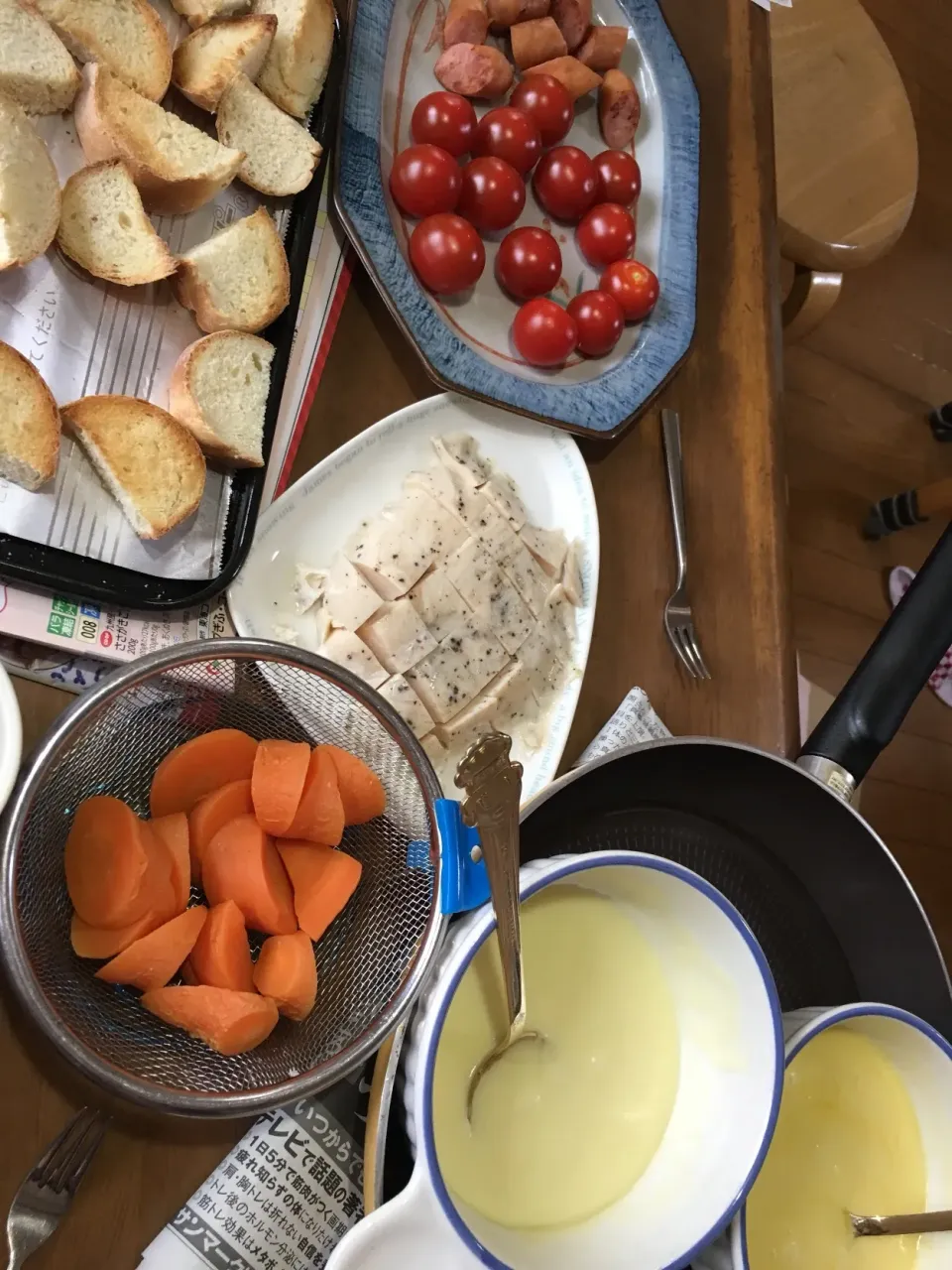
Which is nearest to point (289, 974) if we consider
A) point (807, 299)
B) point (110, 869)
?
point (110, 869)

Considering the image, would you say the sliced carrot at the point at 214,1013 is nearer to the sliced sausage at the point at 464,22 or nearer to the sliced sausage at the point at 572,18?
the sliced sausage at the point at 464,22

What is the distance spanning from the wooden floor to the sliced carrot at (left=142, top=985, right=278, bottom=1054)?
167cm

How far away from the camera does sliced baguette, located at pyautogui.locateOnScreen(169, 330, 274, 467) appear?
2.66 ft

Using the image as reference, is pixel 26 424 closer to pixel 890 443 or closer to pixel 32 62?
pixel 32 62

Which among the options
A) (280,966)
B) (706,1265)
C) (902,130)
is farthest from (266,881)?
(902,130)

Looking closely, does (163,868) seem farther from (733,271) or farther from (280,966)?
(733,271)

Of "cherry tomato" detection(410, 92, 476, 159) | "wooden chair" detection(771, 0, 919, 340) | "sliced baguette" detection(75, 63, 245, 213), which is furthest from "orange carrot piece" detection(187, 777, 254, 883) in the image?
"wooden chair" detection(771, 0, 919, 340)

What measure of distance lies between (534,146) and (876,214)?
77cm

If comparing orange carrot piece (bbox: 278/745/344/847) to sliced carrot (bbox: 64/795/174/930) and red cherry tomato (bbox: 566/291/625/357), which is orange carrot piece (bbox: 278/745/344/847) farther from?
red cherry tomato (bbox: 566/291/625/357)

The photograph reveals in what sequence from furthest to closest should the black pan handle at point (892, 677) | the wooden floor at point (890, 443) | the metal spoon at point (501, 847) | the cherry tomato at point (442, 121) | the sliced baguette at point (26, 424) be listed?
the wooden floor at point (890, 443), the cherry tomato at point (442, 121), the black pan handle at point (892, 677), the sliced baguette at point (26, 424), the metal spoon at point (501, 847)

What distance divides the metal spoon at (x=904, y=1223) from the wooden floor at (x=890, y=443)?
4.67 feet

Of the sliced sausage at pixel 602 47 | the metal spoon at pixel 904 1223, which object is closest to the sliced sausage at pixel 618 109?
the sliced sausage at pixel 602 47

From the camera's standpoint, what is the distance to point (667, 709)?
1058mm

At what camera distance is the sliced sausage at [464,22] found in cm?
106
